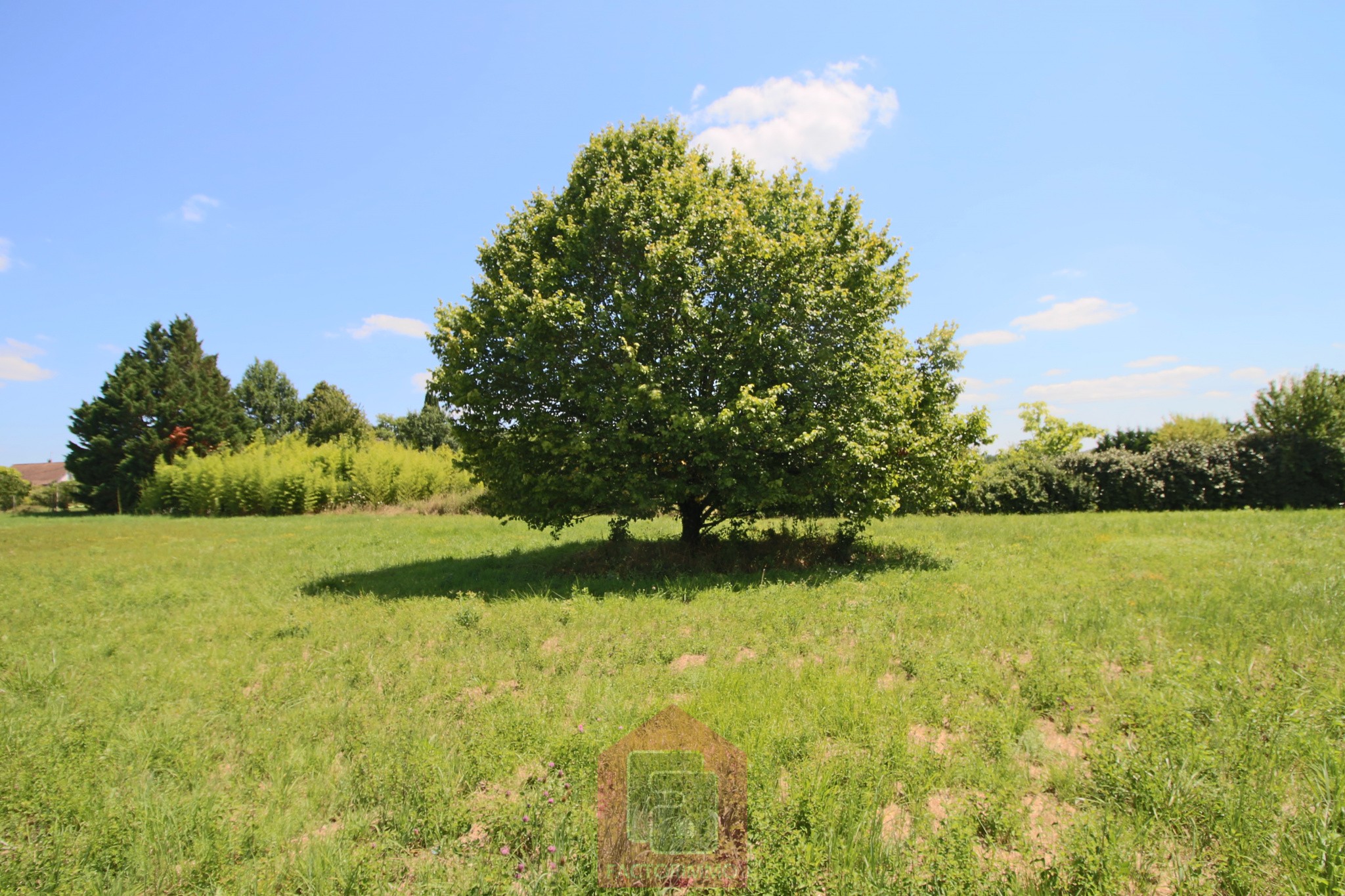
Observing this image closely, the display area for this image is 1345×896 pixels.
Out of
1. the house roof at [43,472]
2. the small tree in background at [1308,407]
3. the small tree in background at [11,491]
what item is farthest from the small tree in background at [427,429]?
the house roof at [43,472]

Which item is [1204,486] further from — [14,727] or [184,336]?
[184,336]

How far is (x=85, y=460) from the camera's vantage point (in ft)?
139

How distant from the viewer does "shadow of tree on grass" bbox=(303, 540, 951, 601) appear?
10.1 meters

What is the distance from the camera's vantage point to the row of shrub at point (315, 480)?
32.0 metres

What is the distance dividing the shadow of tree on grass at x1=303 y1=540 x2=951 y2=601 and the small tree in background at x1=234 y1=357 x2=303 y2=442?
61.7 meters

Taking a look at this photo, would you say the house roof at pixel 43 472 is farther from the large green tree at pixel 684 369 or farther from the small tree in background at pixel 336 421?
the large green tree at pixel 684 369

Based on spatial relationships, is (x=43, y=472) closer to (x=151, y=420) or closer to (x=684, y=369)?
(x=151, y=420)

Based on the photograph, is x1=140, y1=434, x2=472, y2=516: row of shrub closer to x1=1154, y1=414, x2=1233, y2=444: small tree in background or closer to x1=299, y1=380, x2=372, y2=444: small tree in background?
x1=299, y1=380, x2=372, y2=444: small tree in background

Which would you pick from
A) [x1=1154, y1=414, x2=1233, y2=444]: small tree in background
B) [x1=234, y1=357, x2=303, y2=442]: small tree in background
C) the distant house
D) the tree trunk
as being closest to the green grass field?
the tree trunk

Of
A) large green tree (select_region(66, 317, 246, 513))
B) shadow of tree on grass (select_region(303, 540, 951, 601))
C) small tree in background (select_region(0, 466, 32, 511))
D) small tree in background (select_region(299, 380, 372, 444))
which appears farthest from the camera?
small tree in background (select_region(0, 466, 32, 511))

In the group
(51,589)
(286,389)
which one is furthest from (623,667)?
(286,389)

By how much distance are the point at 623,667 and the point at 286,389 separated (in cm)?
7567

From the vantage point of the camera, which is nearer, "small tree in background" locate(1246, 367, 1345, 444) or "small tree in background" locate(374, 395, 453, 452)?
"small tree in background" locate(1246, 367, 1345, 444)

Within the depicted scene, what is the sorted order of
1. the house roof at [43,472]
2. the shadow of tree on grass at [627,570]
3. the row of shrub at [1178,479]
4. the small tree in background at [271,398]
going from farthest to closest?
the house roof at [43,472] → the small tree in background at [271,398] → the row of shrub at [1178,479] → the shadow of tree on grass at [627,570]
